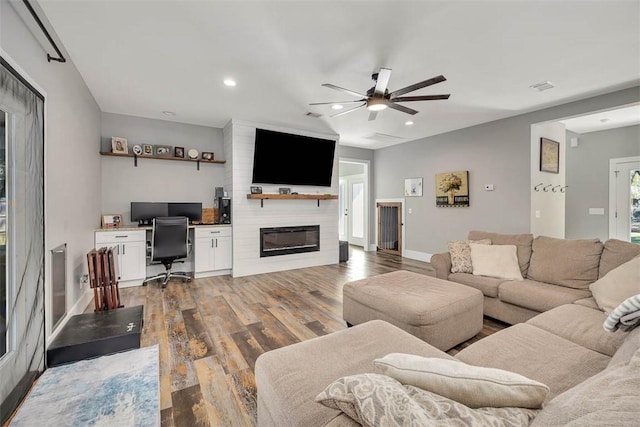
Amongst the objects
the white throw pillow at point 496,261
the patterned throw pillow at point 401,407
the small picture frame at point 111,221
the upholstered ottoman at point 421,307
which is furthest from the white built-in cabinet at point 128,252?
the white throw pillow at point 496,261

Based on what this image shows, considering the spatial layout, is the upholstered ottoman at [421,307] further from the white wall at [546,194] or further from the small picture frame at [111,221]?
the small picture frame at [111,221]

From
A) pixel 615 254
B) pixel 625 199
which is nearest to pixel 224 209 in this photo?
pixel 615 254

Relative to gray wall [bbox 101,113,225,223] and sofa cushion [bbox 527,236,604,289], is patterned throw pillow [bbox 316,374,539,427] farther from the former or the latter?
gray wall [bbox 101,113,225,223]

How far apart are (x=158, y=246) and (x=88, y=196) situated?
104 centimetres

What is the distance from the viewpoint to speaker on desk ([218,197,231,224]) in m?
4.73

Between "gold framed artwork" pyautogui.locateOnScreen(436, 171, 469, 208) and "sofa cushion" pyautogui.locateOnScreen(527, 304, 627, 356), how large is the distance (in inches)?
133

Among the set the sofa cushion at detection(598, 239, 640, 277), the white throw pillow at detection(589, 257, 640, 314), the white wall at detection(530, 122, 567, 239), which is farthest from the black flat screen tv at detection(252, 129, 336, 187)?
the white throw pillow at detection(589, 257, 640, 314)

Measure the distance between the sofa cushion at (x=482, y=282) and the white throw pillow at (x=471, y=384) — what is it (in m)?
2.31

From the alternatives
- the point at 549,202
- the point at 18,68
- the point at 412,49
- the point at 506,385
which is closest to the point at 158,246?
the point at 18,68

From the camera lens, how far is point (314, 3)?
6.52 feet

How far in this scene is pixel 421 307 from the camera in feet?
7.02

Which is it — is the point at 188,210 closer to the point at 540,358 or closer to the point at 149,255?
the point at 149,255

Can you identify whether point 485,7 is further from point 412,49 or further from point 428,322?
point 428,322

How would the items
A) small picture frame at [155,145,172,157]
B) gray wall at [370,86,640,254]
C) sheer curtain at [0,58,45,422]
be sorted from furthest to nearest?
small picture frame at [155,145,172,157], gray wall at [370,86,640,254], sheer curtain at [0,58,45,422]
